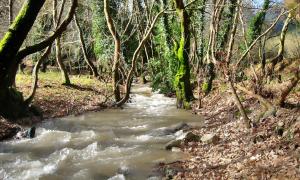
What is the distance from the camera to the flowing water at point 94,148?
11023 mm

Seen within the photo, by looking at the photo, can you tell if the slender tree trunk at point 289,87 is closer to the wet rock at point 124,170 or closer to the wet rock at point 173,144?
the wet rock at point 173,144

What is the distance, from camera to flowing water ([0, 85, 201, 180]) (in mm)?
11023

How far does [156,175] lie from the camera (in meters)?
10.6

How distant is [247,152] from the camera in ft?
35.6

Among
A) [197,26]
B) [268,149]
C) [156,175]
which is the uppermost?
[197,26]

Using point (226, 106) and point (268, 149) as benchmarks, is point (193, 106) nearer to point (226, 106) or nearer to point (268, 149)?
point (226, 106)

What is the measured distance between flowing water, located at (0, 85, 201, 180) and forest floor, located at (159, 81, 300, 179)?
83 centimetres

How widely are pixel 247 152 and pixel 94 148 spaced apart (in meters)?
5.03

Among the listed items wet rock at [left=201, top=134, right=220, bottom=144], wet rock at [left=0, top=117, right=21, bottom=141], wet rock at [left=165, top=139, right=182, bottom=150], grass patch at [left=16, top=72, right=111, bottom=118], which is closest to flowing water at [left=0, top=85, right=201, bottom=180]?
wet rock at [left=165, top=139, right=182, bottom=150]

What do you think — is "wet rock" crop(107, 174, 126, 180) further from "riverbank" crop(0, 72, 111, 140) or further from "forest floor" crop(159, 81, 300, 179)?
"riverbank" crop(0, 72, 111, 140)

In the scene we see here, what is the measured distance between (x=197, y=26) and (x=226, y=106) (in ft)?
37.1

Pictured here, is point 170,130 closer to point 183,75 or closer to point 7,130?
point 7,130

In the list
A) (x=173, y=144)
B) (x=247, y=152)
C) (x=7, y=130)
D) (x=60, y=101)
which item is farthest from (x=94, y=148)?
(x=60, y=101)

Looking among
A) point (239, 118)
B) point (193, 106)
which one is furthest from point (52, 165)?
point (193, 106)
